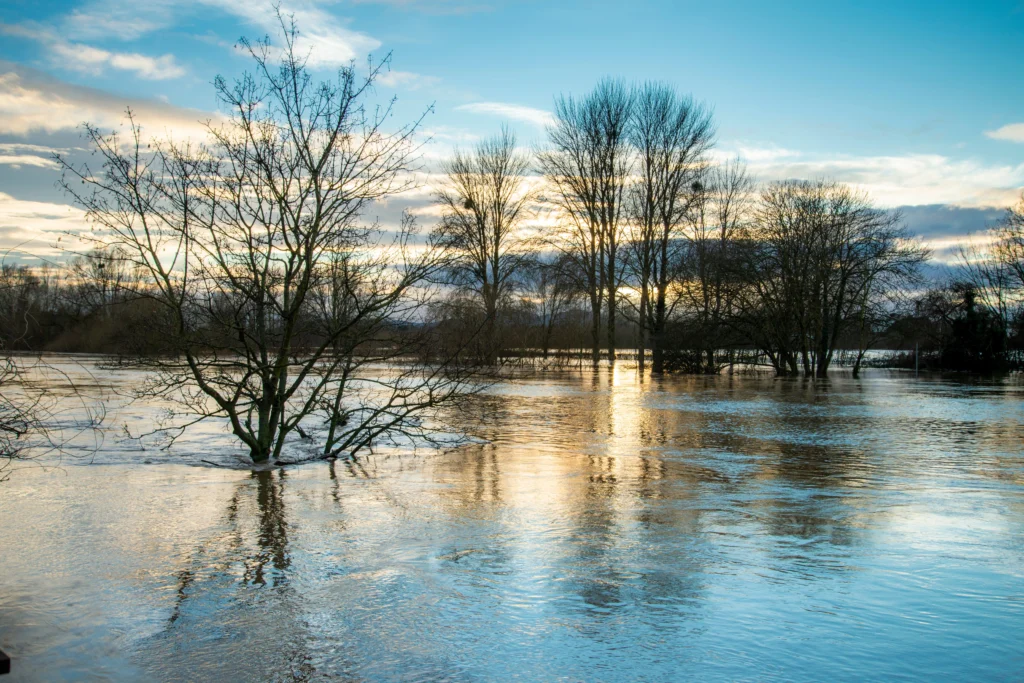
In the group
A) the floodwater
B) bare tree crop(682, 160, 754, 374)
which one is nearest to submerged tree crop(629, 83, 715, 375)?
bare tree crop(682, 160, 754, 374)

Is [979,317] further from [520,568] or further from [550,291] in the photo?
[520,568]

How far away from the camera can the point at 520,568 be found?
6.31 metres

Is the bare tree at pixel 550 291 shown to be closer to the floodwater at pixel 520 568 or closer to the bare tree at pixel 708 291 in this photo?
the bare tree at pixel 708 291

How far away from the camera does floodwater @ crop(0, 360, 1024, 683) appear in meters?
4.61

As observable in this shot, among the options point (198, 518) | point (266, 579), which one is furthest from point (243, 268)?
point (266, 579)

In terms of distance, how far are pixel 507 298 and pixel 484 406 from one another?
27.7 meters

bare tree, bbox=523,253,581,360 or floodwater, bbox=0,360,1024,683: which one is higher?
bare tree, bbox=523,253,581,360

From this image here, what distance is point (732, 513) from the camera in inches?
325

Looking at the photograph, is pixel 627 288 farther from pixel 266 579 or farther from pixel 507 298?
pixel 266 579

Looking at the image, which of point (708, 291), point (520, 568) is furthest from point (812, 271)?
point (520, 568)

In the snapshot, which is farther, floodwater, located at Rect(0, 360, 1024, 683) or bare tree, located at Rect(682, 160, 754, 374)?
bare tree, located at Rect(682, 160, 754, 374)

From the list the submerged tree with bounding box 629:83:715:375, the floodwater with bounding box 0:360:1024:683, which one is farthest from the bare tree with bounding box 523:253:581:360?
the floodwater with bounding box 0:360:1024:683

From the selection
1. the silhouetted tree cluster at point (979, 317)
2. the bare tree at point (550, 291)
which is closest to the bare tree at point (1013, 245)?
the silhouetted tree cluster at point (979, 317)

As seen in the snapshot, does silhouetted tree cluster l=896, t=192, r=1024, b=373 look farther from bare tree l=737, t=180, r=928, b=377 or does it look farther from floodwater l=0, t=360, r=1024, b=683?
floodwater l=0, t=360, r=1024, b=683
